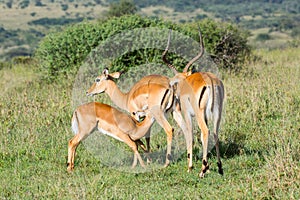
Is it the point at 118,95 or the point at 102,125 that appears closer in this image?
the point at 102,125

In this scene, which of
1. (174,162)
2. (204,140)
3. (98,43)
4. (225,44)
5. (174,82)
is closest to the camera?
(204,140)

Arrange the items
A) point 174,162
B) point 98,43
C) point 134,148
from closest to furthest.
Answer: point 134,148, point 174,162, point 98,43

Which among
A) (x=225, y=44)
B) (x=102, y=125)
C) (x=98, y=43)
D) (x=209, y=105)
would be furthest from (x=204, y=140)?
(x=225, y=44)

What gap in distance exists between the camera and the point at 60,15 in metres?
89.1

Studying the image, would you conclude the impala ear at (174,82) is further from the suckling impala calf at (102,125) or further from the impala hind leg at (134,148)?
the impala hind leg at (134,148)

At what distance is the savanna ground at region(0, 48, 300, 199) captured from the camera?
233 inches

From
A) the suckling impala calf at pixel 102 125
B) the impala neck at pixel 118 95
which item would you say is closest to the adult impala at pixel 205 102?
the suckling impala calf at pixel 102 125

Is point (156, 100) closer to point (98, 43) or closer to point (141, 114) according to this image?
point (141, 114)

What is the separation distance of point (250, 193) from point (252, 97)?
420 cm

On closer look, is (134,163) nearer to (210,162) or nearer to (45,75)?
(210,162)

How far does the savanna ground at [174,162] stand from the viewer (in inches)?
233

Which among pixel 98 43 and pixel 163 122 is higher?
pixel 163 122

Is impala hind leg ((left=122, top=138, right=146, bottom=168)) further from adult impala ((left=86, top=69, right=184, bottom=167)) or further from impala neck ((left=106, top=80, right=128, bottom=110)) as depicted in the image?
A: impala neck ((left=106, top=80, right=128, bottom=110))

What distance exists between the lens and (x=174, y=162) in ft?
23.7
